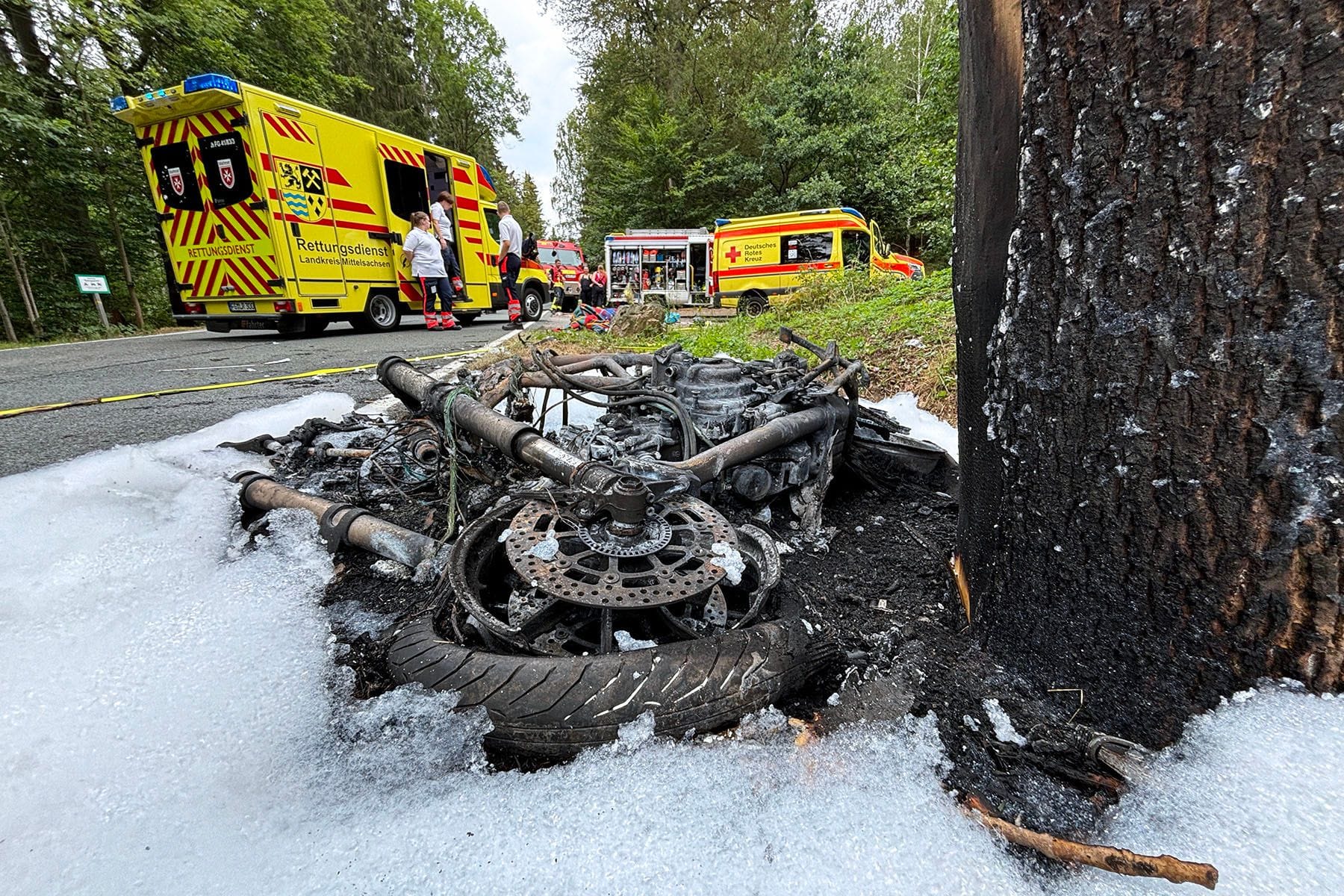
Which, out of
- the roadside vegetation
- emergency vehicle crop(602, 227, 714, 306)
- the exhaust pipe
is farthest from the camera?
emergency vehicle crop(602, 227, 714, 306)

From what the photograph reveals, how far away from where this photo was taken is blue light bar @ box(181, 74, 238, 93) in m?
7.00

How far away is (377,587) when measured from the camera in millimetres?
1799

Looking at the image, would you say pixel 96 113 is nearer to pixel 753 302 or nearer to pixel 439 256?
pixel 439 256

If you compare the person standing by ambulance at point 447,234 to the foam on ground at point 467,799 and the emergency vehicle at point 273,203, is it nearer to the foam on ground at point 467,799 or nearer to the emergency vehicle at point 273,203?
the emergency vehicle at point 273,203

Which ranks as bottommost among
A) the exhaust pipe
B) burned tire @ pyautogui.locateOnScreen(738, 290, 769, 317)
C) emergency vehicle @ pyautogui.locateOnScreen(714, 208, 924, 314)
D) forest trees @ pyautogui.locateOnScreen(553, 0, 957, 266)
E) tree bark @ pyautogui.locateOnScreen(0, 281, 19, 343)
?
the exhaust pipe

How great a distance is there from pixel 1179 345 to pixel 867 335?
431 centimetres

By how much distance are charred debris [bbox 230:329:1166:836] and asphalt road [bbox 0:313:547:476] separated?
1274 mm

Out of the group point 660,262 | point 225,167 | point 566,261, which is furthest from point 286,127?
point 566,261

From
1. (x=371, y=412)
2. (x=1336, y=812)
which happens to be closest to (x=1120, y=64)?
(x=1336, y=812)

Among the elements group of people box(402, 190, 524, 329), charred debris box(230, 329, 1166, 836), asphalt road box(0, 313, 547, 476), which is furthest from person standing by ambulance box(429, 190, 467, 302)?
charred debris box(230, 329, 1166, 836)

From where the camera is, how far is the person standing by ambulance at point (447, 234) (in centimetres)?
996

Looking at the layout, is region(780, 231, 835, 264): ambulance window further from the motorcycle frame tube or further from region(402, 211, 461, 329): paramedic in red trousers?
the motorcycle frame tube

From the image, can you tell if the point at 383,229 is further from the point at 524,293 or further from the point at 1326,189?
the point at 1326,189

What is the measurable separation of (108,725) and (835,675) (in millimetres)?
1536
